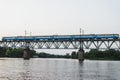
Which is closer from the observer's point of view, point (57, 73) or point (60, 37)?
point (57, 73)

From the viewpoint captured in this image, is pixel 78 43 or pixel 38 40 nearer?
pixel 78 43

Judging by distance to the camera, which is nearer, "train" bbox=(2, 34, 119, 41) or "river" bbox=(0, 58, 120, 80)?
"river" bbox=(0, 58, 120, 80)

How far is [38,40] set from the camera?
483 ft

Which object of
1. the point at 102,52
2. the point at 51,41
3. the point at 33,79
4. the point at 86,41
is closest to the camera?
the point at 33,79

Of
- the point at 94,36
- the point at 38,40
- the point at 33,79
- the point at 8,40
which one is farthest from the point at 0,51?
the point at 33,79

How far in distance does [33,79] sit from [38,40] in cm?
10791

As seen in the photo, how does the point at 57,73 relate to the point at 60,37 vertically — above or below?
below

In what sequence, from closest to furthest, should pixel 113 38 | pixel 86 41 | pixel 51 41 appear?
pixel 113 38 → pixel 86 41 → pixel 51 41

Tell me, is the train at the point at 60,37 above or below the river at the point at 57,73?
above

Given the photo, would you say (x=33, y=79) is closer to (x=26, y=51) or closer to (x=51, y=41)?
(x=51, y=41)

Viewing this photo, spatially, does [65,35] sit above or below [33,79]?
above

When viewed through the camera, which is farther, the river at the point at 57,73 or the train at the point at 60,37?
the train at the point at 60,37

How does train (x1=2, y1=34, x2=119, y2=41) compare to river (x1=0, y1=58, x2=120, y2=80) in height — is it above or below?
above

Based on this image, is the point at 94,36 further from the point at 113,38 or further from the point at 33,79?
the point at 33,79
